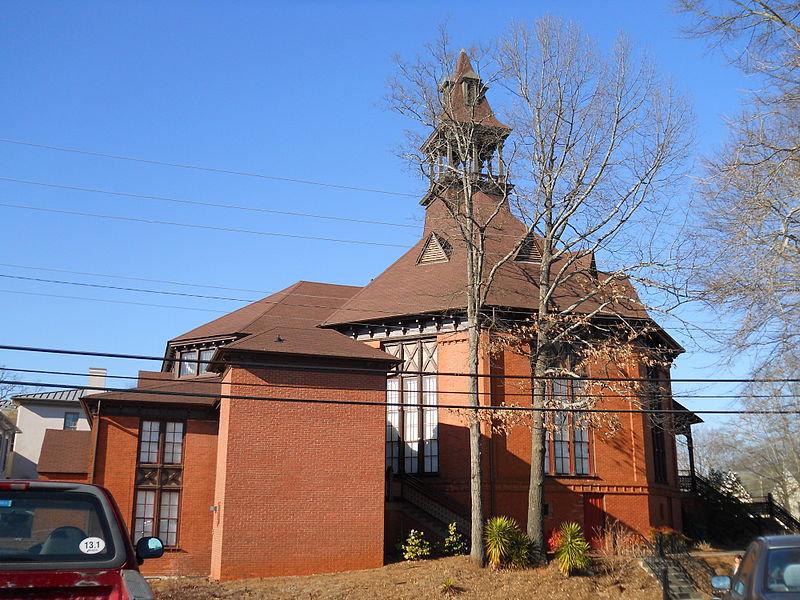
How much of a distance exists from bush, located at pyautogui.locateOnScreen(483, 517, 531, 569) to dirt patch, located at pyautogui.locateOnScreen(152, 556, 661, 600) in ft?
1.13

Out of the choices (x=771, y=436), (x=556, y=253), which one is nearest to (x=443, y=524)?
(x=556, y=253)

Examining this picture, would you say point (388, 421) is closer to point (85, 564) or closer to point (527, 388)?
point (527, 388)

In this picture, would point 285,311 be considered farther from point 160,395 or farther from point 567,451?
point 567,451

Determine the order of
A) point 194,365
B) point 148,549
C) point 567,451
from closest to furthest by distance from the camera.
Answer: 1. point 148,549
2. point 567,451
3. point 194,365

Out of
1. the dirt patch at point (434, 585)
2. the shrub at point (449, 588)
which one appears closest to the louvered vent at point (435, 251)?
the dirt patch at point (434, 585)

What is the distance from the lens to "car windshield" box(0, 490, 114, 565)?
229 inches

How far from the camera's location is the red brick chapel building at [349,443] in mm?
23828

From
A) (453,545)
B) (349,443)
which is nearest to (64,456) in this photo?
(349,443)

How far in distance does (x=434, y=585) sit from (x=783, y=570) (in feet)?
49.3

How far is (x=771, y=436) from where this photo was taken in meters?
46.6

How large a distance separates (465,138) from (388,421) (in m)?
11.3

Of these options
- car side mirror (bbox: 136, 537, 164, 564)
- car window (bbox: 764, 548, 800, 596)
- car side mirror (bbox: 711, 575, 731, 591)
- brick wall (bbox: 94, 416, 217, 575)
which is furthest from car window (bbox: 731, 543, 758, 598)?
brick wall (bbox: 94, 416, 217, 575)

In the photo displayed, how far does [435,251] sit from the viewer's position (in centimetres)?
3453

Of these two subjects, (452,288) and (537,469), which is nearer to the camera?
(537,469)
